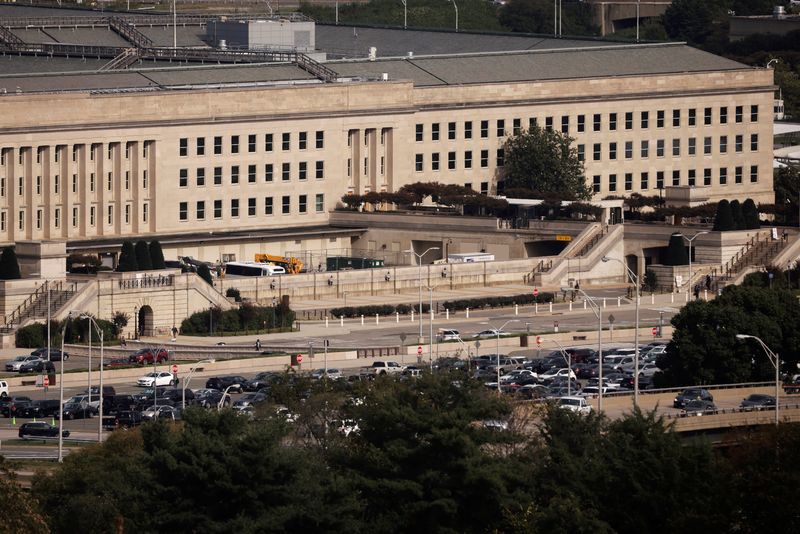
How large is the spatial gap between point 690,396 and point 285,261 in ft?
190

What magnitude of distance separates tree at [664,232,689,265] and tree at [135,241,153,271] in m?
33.1

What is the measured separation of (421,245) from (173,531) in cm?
8997

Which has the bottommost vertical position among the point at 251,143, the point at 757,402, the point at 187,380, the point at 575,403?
the point at 187,380

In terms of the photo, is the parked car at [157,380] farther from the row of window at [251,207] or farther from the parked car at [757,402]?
the row of window at [251,207]

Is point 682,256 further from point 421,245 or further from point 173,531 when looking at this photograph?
point 173,531

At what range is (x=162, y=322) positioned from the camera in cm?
16800

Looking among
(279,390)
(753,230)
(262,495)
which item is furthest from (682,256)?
(262,495)

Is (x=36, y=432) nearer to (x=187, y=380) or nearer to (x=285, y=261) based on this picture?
(x=187, y=380)

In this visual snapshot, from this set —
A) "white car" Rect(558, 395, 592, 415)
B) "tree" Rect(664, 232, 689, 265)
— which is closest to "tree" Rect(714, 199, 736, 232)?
"tree" Rect(664, 232, 689, 265)

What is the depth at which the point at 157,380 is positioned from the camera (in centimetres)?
14912

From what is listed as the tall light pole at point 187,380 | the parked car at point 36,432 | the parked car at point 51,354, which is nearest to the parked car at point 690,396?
the tall light pole at point 187,380

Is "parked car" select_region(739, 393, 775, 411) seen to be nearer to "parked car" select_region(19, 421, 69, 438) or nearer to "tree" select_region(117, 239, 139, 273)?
"parked car" select_region(19, 421, 69, 438)

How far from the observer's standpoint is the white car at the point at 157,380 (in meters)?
149

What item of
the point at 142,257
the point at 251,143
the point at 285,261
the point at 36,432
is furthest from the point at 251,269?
the point at 36,432
